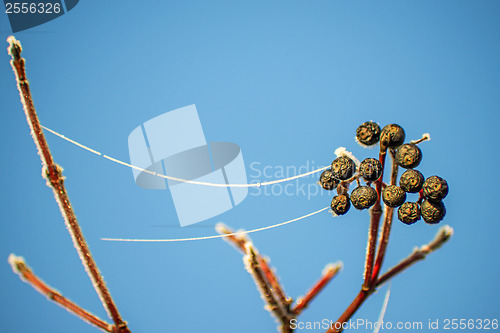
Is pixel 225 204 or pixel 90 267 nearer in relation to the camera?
pixel 90 267

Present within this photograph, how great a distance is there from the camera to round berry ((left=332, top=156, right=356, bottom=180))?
26.1 inches

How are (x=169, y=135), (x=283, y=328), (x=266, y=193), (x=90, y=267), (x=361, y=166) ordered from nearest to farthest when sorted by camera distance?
(x=90, y=267) → (x=283, y=328) → (x=361, y=166) → (x=169, y=135) → (x=266, y=193)

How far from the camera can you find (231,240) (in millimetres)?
625

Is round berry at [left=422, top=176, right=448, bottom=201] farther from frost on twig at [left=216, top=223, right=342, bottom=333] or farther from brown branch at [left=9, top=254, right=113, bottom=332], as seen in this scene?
brown branch at [left=9, top=254, right=113, bottom=332]

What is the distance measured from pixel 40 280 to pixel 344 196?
18.0 inches

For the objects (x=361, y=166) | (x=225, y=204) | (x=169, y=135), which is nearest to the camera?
(x=361, y=166)

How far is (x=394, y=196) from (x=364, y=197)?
48mm

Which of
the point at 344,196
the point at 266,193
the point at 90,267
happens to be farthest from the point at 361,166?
the point at 266,193

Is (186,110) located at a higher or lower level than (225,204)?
higher

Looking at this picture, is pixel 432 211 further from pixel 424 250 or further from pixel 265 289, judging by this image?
pixel 265 289

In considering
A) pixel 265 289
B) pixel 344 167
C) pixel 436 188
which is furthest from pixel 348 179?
pixel 265 289

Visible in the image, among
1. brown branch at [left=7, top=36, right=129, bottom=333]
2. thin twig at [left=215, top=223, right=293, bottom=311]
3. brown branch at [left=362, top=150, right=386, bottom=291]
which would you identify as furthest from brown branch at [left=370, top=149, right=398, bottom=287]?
brown branch at [left=7, top=36, right=129, bottom=333]

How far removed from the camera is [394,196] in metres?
0.63

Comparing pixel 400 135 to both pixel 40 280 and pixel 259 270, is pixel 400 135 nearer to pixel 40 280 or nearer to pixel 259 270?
pixel 259 270
